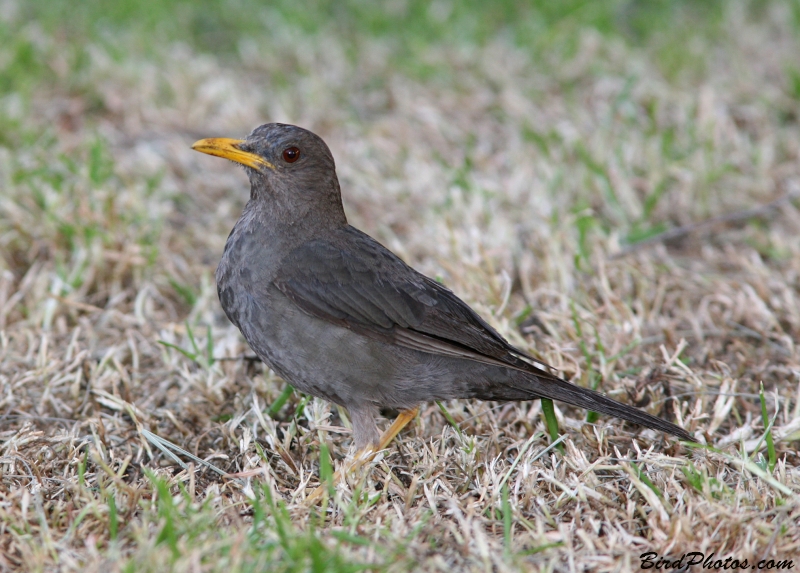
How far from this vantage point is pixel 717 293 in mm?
5199

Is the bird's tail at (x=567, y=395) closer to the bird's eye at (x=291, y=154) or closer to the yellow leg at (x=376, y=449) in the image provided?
the yellow leg at (x=376, y=449)

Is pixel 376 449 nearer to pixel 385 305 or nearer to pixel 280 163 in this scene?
pixel 385 305

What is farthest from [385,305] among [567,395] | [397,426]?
[567,395]

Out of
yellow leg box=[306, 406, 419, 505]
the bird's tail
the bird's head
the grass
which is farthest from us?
the bird's head

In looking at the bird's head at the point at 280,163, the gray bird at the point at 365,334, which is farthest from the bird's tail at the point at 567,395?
the bird's head at the point at 280,163

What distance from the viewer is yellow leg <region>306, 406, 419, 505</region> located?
12.1 ft

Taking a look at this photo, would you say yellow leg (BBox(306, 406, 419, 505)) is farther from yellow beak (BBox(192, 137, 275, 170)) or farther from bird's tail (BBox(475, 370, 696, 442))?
yellow beak (BBox(192, 137, 275, 170))

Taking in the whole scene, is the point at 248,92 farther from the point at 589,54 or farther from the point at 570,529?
the point at 570,529

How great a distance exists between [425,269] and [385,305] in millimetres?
1531

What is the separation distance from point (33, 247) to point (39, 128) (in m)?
1.74

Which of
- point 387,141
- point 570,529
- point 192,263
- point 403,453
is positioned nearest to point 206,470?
point 403,453

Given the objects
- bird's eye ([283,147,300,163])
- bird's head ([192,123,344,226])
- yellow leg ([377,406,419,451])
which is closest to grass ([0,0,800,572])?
yellow leg ([377,406,419,451])

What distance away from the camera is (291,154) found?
14.4ft

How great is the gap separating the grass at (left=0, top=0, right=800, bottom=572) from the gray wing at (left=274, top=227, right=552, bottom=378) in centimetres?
44
